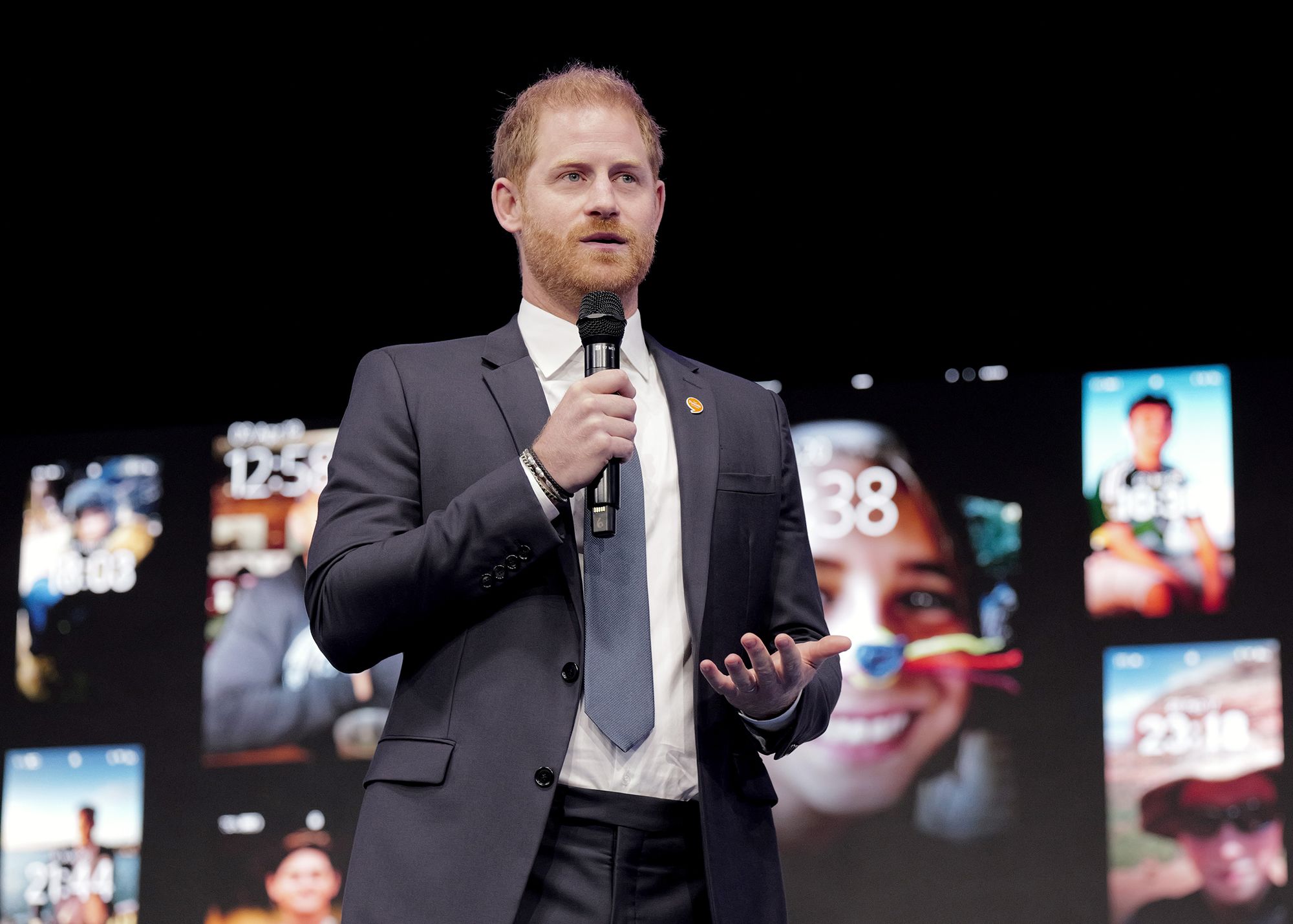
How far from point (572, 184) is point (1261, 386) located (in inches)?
125

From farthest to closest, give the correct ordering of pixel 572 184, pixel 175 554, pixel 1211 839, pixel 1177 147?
pixel 175 554 → pixel 1177 147 → pixel 1211 839 → pixel 572 184

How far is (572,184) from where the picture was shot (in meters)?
1.92

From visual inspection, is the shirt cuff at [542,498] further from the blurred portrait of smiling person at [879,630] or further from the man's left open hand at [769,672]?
the blurred portrait of smiling person at [879,630]

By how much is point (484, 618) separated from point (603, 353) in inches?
13.2

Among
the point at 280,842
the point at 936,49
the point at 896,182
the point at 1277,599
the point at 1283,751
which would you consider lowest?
the point at 280,842

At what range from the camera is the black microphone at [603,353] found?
1.58m

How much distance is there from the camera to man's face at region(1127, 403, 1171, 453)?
4.46 meters

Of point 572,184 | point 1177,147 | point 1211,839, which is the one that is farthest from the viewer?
point 1177,147

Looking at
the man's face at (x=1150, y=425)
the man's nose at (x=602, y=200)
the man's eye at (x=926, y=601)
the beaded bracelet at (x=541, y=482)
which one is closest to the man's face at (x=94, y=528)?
the man's eye at (x=926, y=601)

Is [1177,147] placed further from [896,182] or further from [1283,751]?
[1283,751]

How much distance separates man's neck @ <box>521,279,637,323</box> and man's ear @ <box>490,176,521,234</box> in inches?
4.1

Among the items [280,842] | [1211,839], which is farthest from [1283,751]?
[280,842]

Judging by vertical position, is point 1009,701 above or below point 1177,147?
Answer: below

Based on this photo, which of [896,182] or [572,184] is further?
[896,182]
